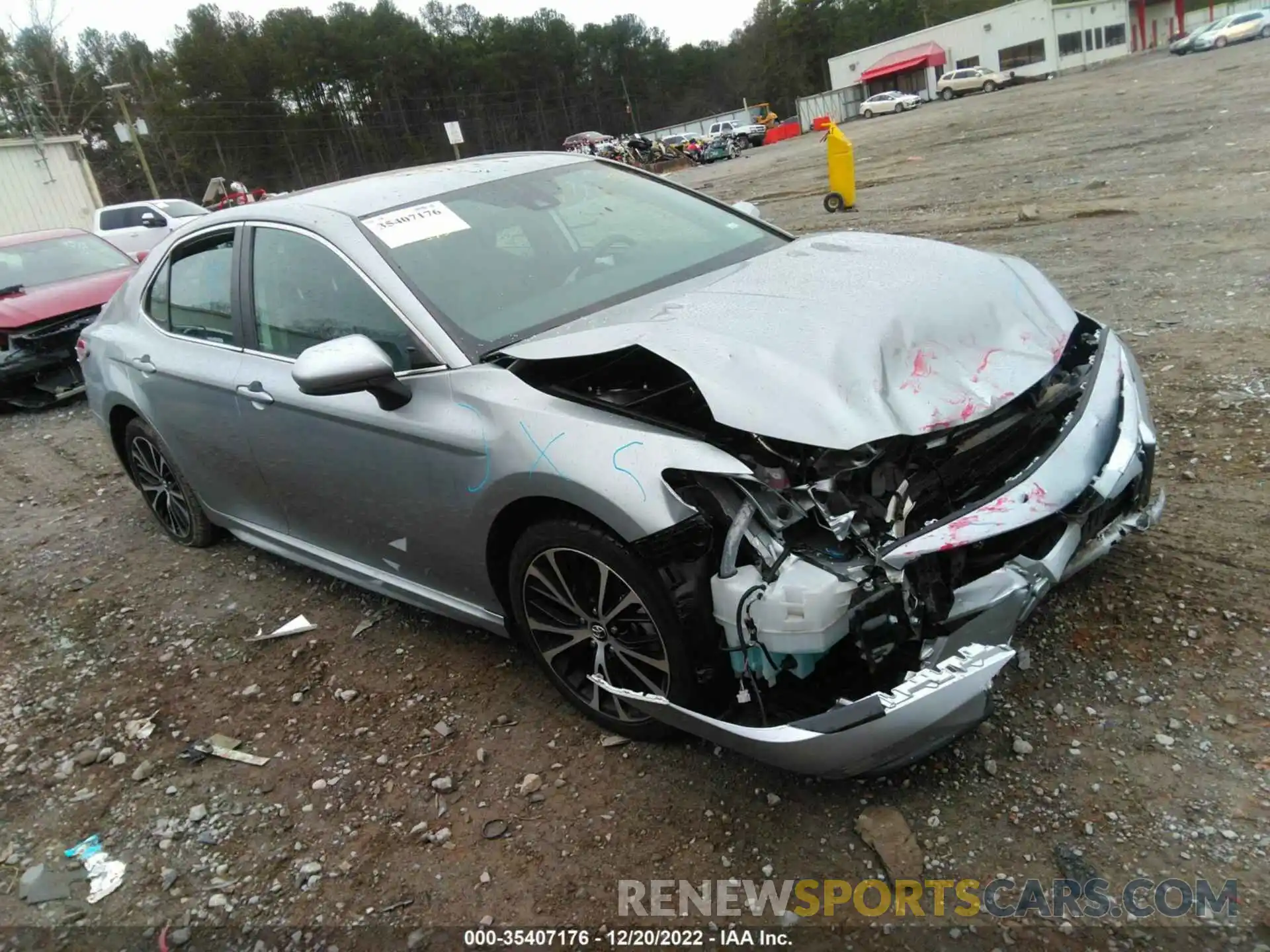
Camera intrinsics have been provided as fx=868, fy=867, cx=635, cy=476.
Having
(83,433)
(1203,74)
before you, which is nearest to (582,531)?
(83,433)

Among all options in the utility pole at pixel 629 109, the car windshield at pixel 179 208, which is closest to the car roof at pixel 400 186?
the car windshield at pixel 179 208

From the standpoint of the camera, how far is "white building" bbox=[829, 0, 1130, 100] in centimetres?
4812

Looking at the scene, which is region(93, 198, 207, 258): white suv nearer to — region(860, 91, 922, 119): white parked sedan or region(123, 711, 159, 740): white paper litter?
region(123, 711, 159, 740): white paper litter

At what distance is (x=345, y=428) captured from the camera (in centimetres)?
307

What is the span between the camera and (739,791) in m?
2.51

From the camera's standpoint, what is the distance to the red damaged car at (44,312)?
8070 millimetres

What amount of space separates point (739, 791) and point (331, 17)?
84737 millimetres

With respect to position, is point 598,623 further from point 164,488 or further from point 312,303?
point 164,488

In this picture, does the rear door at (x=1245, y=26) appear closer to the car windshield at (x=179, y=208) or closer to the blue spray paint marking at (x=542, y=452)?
the car windshield at (x=179, y=208)

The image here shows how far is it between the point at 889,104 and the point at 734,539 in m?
49.7

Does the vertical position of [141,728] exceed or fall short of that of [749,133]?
it falls short

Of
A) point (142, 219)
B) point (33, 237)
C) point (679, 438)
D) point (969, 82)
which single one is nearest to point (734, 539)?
point (679, 438)

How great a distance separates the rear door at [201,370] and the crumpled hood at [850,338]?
5.28 feet

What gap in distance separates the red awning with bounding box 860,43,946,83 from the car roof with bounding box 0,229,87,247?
5338cm
